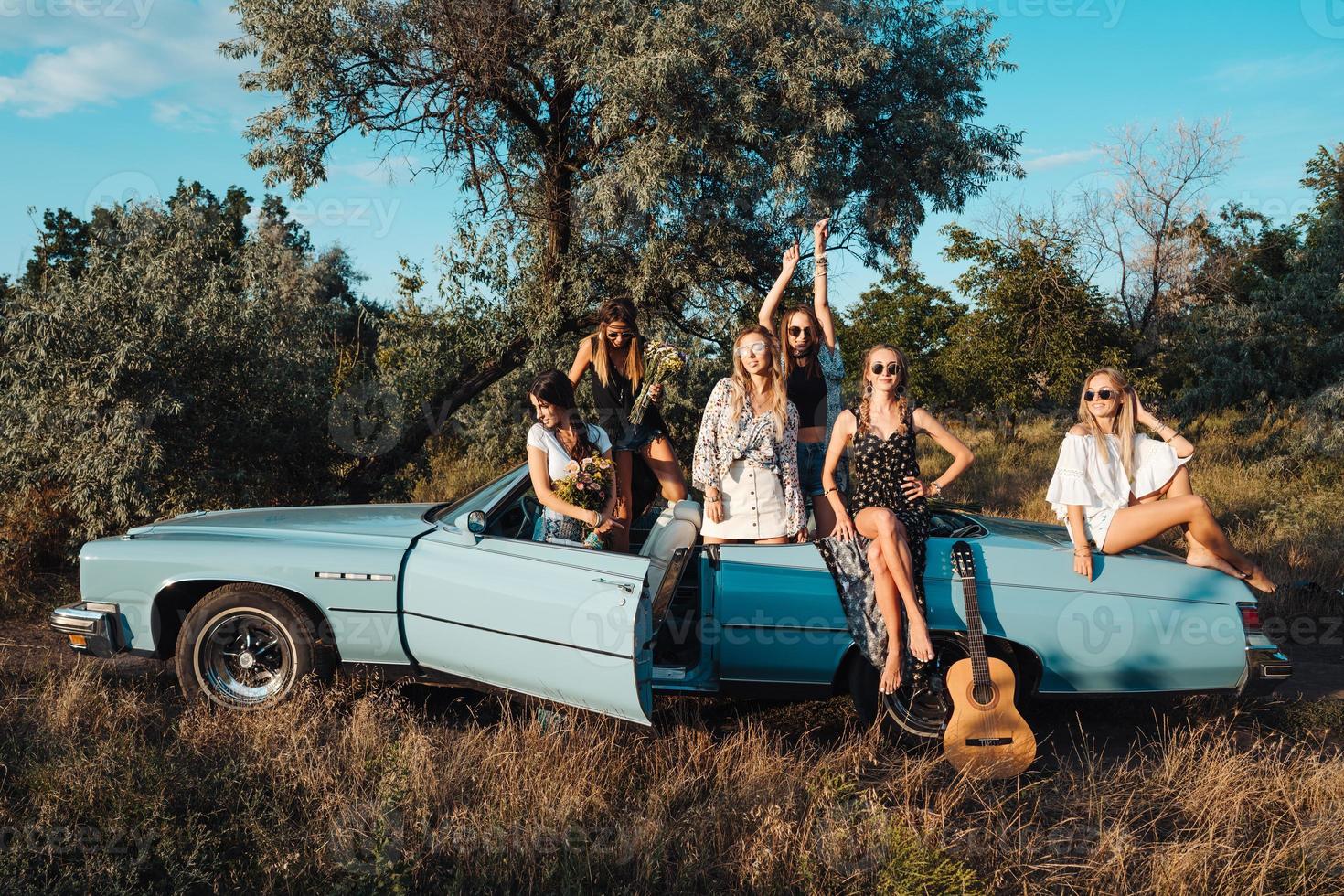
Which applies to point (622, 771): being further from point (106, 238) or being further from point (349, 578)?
point (106, 238)

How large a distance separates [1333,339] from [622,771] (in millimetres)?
13700

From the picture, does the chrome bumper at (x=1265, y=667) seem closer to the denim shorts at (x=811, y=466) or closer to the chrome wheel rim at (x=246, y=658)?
the denim shorts at (x=811, y=466)

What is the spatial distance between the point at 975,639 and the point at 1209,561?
124 cm

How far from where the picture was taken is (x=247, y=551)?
15.1 ft

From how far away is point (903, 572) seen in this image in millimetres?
4352

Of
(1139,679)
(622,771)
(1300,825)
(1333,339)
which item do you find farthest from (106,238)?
(1333,339)

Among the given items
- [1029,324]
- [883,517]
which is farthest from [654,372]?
[1029,324]

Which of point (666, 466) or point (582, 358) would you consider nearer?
point (666, 466)

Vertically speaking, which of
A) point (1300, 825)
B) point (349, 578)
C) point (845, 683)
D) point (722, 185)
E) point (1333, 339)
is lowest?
point (1300, 825)

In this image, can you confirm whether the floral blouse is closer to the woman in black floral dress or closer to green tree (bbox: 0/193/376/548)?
the woman in black floral dress

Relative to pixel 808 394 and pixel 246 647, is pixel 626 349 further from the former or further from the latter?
pixel 246 647

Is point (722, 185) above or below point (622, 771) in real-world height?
above

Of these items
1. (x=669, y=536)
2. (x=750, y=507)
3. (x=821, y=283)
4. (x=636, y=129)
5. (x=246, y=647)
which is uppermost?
(x=636, y=129)

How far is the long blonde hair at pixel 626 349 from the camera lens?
223 inches
